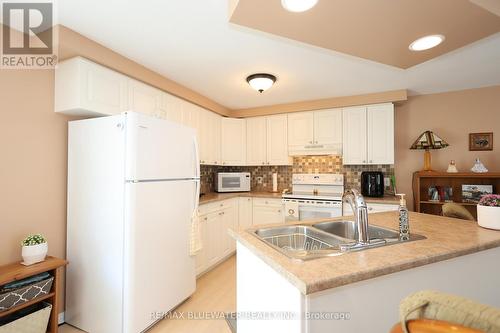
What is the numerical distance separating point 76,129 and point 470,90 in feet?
14.8

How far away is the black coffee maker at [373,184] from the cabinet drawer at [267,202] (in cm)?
120

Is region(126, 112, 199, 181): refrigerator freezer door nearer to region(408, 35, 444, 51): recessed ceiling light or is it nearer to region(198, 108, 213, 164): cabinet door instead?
region(198, 108, 213, 164): cabinet door

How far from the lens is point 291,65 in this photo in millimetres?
2406

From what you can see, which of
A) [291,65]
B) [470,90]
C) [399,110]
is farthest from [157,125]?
[470,90]

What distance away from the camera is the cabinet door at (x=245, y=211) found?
3707 mm

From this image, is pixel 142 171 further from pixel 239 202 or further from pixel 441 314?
pixel 239 202

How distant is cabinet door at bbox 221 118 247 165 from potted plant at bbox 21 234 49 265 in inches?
100

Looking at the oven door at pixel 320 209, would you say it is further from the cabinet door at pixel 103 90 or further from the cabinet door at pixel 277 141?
the cabinet door at pixel 103 90

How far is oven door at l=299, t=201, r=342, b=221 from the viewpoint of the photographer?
10.3 ft

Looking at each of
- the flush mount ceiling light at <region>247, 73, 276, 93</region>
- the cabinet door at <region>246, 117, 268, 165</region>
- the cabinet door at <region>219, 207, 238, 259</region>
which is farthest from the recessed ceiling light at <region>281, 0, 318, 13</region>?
the cabinet door at <region>246, 117, 268, 165</region>

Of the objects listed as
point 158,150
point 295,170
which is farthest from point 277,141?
point 158,150

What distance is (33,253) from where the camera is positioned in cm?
168

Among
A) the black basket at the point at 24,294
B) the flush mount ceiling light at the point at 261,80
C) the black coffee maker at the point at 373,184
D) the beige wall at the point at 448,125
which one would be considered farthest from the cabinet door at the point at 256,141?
the black basket at the point at 24,294

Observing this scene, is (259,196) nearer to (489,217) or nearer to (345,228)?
(345,228)
